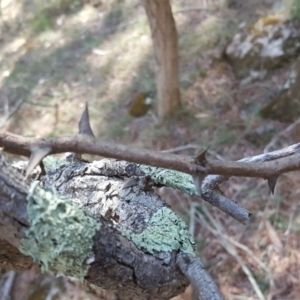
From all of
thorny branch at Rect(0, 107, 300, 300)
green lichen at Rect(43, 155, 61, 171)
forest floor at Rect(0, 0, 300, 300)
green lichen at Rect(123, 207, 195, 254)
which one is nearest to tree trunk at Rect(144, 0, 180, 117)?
forest floor at Rect(0, 0, 300, 300)

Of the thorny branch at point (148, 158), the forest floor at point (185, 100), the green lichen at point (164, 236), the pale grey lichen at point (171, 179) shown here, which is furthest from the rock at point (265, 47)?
the thorny branch at point (148, 158)

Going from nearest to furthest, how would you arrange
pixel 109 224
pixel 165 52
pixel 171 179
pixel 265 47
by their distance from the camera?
pixel 109 224 < pixel 171 179 < pixel 165 52 < pixel 265 47

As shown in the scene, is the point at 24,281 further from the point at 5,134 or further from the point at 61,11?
the point at 61,11

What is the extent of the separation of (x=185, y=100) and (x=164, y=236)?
2.80m

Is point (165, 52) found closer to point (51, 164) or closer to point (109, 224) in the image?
point (51, 164)

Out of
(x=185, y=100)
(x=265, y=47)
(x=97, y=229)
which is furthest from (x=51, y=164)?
(x=265, y=47)

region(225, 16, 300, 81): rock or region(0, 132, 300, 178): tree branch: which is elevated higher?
region(225, 16, 300, 81): rock

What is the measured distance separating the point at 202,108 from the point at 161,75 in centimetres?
45

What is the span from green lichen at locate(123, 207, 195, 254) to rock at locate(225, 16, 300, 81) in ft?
9.20

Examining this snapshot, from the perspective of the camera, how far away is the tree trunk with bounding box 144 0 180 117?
2.84 metres

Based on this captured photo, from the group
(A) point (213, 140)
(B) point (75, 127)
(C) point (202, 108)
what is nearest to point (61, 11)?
(B) point (75, 127)

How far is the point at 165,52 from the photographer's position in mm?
3107

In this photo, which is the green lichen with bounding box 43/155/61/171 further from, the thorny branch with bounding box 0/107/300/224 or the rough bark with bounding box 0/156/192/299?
the thorny branch with bounding box 0/107/300/224

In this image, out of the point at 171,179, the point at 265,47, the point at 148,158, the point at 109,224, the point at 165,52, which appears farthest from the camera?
the point at 265,47
